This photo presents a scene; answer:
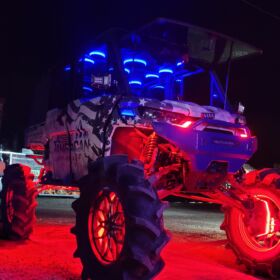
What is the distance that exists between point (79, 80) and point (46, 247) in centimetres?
302

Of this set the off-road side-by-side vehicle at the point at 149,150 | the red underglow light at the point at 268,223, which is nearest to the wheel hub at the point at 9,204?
the off-road side-by-side vehicle at the point at 149,150

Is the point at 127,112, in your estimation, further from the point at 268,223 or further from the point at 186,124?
the point at 268,223

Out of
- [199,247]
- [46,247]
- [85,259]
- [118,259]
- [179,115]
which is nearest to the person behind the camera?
[118,259]

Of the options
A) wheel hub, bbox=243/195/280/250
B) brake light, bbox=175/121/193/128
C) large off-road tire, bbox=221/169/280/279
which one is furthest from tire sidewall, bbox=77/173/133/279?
wheel hub, bbox=243/195/280/250

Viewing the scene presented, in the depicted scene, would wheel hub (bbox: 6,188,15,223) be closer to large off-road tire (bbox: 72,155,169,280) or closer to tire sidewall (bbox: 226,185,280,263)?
large off-road tire (bbox: 72,155,169,280)

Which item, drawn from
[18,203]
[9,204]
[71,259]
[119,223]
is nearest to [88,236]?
[119,223]

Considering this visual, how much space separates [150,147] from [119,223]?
1.32m

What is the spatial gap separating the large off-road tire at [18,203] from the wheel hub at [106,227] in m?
3.35

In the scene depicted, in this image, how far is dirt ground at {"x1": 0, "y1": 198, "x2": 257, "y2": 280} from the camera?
6.36 meters

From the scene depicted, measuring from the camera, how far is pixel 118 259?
536cm

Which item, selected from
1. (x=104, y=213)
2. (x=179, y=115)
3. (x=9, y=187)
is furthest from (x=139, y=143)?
(x=9, y=187)

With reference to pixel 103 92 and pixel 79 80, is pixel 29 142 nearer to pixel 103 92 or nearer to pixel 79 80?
pixel 79 80

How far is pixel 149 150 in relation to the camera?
664cm

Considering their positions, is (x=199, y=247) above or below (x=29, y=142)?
below
